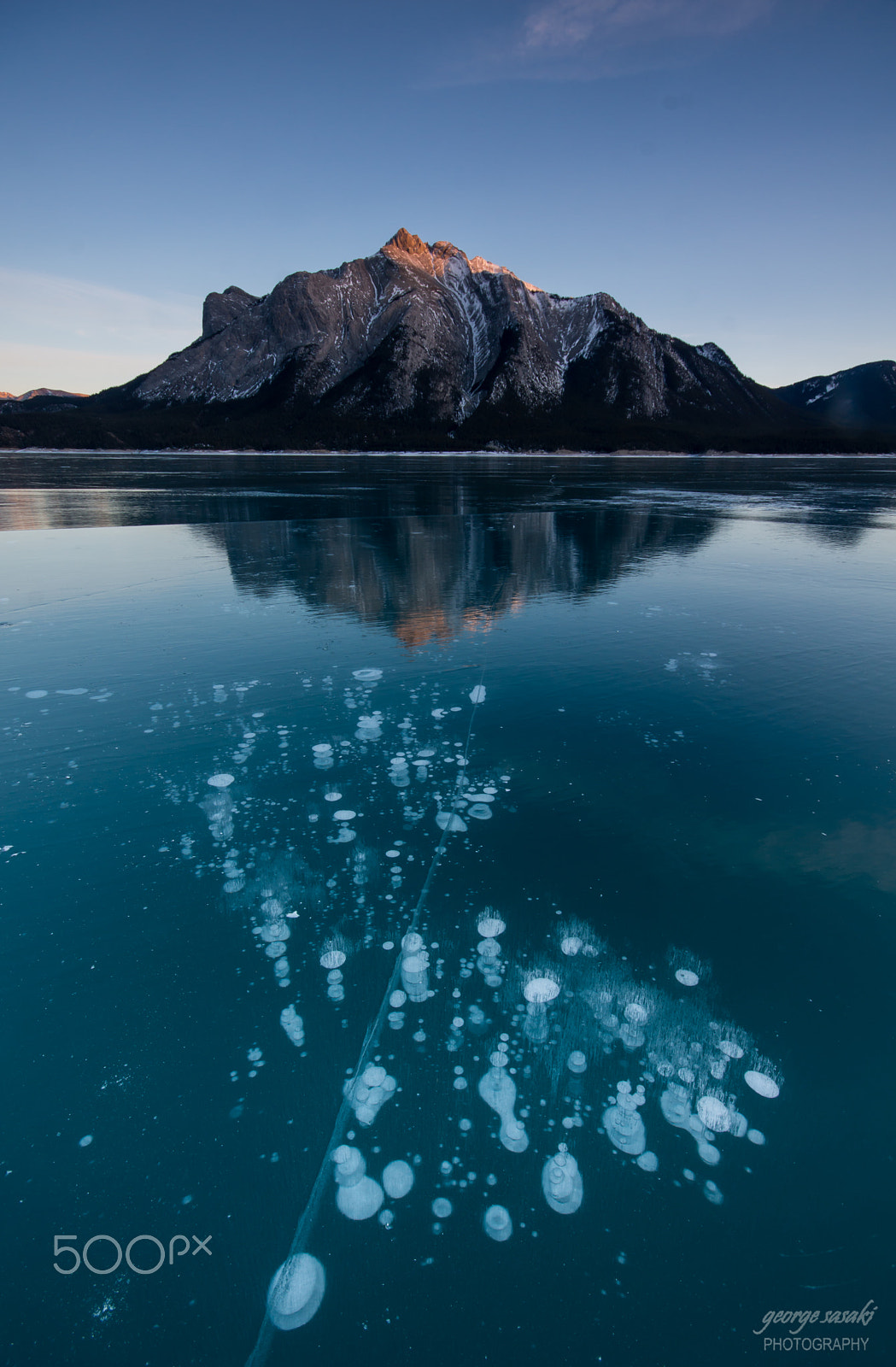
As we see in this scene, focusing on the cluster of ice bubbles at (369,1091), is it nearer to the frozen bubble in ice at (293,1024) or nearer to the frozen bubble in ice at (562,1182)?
the frozen bubble in ice at (293,1024)

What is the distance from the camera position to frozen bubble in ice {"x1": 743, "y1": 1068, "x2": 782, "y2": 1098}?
4.71 meters

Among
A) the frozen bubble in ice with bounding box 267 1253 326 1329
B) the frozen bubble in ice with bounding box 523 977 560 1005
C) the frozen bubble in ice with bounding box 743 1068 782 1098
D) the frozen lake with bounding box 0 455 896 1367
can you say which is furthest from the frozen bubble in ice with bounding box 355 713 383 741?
the frozen bubble in ice with bounding box 267 1253 326 1329

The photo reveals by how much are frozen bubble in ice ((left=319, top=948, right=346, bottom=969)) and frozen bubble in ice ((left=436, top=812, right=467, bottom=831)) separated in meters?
2.29

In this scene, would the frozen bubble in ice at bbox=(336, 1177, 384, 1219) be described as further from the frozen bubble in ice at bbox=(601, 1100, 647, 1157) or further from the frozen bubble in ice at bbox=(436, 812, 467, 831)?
the frozen bubble in ice at bbox=(436, 812, 467, 831)

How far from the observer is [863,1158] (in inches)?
171

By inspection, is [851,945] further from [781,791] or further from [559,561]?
[559,561]

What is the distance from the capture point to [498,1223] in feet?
13.0

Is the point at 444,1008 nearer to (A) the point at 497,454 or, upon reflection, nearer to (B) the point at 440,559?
(B) the point at 440,559

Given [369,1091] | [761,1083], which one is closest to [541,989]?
[369,1091]

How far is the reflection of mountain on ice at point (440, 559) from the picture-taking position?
18.4 m

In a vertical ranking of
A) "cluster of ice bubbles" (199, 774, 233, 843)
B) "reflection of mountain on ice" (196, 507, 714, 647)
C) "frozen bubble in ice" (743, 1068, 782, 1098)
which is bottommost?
"frozen bubble in ice" (743, 1068, 782, 1098)

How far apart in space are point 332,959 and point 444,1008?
120 cm

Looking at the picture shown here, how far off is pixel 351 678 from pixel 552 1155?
374 inches

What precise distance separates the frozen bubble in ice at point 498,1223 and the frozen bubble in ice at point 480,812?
14.3 ft
